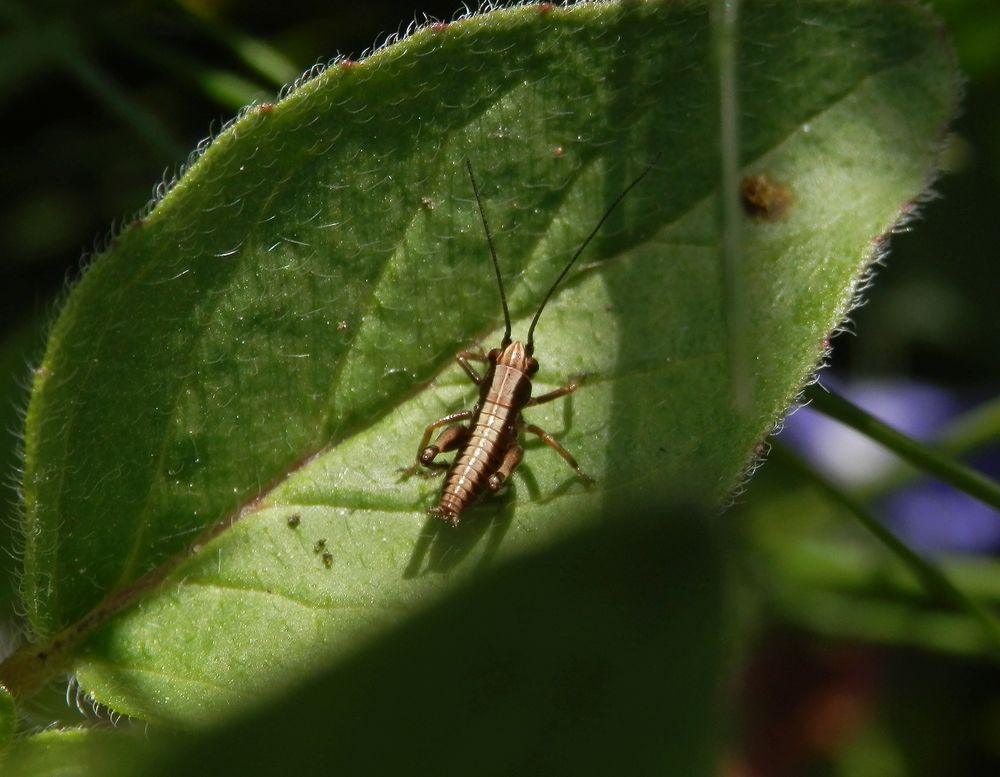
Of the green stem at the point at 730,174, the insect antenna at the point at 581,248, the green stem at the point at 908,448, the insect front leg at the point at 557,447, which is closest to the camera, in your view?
the green stem at the point at 730,174

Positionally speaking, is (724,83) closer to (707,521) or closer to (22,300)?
(707,521)

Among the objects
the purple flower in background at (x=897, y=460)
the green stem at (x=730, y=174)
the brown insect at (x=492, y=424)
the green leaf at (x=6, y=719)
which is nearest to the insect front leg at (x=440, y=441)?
the brown insect at (x=492, y=424)

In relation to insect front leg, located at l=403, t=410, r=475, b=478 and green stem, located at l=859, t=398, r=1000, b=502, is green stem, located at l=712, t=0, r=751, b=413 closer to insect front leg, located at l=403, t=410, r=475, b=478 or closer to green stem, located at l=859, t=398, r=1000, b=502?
insect front leg, located at l=403, t=410, r=475, b=478

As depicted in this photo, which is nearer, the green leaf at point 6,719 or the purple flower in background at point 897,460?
the green leaf at point 6,719

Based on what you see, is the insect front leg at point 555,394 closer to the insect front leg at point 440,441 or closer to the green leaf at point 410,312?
the green leaf at point 410,312

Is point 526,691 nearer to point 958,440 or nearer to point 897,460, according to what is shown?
point 958,440

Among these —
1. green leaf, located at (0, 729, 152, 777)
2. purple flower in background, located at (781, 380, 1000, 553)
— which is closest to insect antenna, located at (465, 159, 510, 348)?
green leaf, located at (0, 729, 152, 777)

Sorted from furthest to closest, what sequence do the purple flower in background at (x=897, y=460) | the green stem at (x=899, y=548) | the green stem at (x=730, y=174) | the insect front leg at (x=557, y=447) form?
the purple flower in background at (x=897, y=460) → the green stem at (x=899, y=548) → the insect front leg at (x=557, y=447) → the green stem at (x=730, y=174)

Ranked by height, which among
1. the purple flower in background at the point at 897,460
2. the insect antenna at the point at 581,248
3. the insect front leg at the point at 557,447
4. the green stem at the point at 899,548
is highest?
the insect antenna at the point at 581,248
